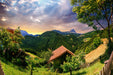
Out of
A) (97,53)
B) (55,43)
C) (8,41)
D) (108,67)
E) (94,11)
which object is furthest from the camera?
(55,43)

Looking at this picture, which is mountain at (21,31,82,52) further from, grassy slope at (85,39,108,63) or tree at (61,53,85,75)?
tree at (61,53,85,75)

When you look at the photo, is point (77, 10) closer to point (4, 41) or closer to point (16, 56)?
point (4, 41)

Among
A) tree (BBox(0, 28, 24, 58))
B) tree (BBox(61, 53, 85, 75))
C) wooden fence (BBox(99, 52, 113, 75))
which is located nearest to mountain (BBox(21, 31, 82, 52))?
tree (BBox(61, 53, 85, 75))

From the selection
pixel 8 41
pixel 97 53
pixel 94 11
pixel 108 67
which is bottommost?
pixel 97 53

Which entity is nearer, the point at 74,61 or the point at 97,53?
the point at 74,61

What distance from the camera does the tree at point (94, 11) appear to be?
6089mm

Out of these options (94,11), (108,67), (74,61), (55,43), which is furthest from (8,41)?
(108,67)

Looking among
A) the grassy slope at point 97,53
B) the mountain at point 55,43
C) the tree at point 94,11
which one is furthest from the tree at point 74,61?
the tree at point 94,11

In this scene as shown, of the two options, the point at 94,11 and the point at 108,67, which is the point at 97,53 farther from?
the point at 108,67

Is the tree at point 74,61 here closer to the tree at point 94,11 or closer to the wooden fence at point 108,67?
the tree at point 94,11

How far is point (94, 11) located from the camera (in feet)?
21.5

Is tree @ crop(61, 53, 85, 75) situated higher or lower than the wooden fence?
lower

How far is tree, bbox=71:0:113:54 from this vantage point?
240 inches

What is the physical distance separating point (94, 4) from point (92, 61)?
4.35 meters
